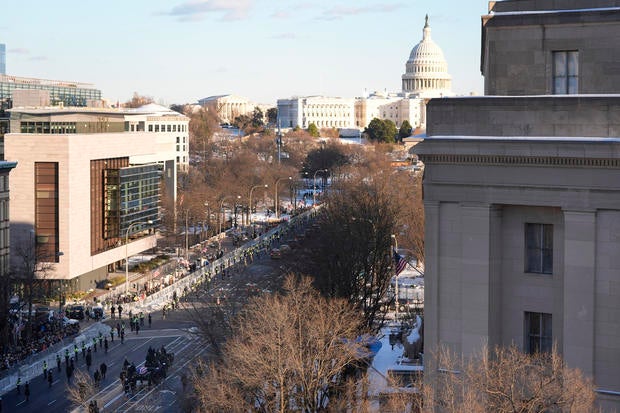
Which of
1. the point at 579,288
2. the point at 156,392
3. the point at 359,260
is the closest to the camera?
the point at 579,288

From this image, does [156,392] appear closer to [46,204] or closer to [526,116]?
[526,116]

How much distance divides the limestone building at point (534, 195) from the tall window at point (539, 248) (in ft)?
0.08

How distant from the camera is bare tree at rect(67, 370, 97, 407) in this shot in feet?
116

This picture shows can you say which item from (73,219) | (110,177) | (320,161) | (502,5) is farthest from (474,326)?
(320,161)

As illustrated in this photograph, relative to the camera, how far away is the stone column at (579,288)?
72.0 ft

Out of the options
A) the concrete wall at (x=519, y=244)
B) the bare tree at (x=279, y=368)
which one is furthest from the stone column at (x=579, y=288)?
the bare tree at (x=279, y=368)

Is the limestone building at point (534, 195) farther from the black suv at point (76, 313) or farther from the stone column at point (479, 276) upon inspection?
the black suv at point (76, 313)

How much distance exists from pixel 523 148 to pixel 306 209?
113 meters

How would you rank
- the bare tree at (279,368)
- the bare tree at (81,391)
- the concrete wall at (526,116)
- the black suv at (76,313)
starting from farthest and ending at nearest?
the black suv at (76,313)
the bare tree at (81,391)
the bare tree at (279,368)
the concrete wall at (526,116)

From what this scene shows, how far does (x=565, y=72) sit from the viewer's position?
23.3 metres

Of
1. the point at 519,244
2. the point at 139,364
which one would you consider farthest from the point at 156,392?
the point at 519,244

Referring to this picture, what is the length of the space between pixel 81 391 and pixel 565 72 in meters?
25.0

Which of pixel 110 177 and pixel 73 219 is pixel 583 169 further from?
pixel 110 177

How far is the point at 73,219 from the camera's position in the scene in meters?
74.0
